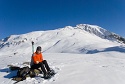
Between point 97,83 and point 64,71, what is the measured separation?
3047 mm

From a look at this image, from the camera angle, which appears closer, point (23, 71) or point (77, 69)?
point (23, 71)

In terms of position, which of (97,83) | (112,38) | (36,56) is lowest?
(97,83)

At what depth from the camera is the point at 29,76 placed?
12266 mm

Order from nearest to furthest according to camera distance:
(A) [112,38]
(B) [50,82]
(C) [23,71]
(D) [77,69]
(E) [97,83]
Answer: (E) [97,83]
(B) [50,82]
(C) [23,71]
(D) [77,69]
(A) [112,38]

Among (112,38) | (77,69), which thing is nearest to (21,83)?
(77,69)

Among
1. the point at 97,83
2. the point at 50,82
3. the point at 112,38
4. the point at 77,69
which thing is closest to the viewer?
the point at 97,83

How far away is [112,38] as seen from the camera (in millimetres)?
183750

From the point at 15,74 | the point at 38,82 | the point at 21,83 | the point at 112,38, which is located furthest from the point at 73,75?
the point at 112,38

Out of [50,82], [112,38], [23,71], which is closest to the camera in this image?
[50,82]

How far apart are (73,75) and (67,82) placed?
119 cm

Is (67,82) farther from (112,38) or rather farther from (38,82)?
(112,38)

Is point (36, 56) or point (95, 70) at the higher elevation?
point (36, 56)

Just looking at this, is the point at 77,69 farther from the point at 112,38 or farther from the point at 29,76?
the point at 112,38

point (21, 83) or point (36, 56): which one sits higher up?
point (36, 56)
